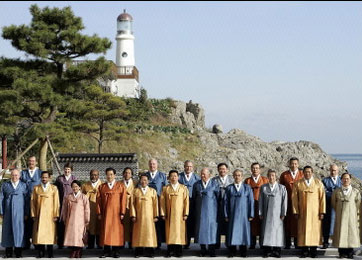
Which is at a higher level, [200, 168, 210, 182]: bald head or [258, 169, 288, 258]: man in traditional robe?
[200, 168, 210, 182]: bald head

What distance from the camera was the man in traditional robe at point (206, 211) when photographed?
11.0m

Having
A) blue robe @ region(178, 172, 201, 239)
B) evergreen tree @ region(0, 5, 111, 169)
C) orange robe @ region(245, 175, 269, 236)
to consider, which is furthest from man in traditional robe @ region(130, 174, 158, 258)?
evergreen tree @ region(0, 5, 111, 169)

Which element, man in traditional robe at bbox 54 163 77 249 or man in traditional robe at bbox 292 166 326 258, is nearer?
man in traditional robe at bbox 292 166 326 258

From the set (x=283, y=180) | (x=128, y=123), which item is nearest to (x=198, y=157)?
(x=128, y=123)

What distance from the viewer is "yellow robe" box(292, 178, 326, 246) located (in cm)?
1089

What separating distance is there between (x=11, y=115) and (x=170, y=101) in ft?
67.2

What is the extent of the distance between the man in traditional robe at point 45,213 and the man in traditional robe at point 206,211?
2.31 m

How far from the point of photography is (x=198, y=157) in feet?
117

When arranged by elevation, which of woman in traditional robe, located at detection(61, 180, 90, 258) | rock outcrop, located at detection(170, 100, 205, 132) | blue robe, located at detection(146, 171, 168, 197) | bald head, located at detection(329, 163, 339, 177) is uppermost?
rock outcrop, located at detection(170, 100, 205, 132)

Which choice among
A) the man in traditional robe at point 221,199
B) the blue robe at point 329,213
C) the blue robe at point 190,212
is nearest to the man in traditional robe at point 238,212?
the man in traditional robe at point 221,199

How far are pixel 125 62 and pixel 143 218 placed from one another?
36.0 m

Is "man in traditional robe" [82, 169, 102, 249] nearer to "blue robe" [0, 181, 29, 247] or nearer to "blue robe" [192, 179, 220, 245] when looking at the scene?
"blue robe" [0, 181, 29, 247]

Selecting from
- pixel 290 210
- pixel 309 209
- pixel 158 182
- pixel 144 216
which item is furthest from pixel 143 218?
pixel 309 209

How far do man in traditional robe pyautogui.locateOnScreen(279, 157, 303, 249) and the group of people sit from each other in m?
0.05
